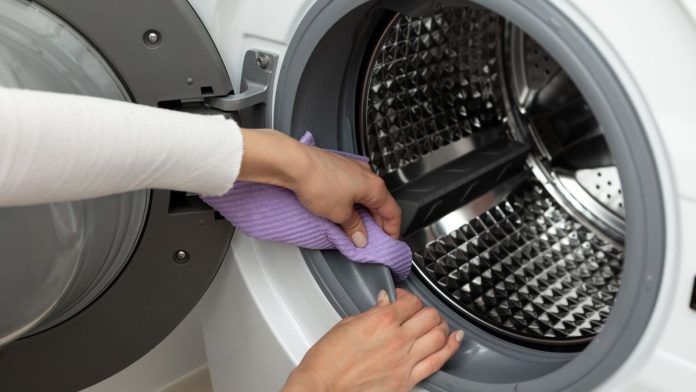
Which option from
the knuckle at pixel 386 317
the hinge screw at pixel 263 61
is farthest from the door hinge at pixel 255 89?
the knuckle at pixel 386 317

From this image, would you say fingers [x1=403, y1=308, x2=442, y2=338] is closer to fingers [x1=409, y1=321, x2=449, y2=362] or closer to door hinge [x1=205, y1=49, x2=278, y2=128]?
fingers [x1=409, y1=321, x2=449, y2=362]

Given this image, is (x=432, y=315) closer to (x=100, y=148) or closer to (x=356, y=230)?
(x=356, y=230)

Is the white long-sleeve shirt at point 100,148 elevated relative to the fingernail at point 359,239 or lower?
elevated

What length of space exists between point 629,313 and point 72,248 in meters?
0.58

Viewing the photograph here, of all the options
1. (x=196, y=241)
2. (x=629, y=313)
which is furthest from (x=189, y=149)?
(x=629, y=313)

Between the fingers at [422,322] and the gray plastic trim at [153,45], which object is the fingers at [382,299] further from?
the gray plastic trim at [153,45]

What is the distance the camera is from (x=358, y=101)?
878 mm

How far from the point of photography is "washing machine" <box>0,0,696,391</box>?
53cm

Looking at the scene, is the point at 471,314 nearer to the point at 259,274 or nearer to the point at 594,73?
the point at 259,274

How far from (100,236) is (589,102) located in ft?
1.83

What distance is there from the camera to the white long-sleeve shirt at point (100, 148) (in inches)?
21.0

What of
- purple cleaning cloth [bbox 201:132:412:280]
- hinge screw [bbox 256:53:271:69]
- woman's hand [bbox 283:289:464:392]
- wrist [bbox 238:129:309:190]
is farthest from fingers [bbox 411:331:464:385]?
hinge screw [bbox 256:53:271:69]

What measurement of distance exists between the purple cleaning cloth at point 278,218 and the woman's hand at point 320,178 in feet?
0.05

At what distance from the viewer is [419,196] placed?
0.91m
